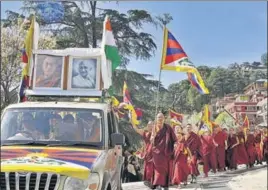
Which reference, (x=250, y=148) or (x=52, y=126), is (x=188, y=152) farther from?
(x=250, y=148)

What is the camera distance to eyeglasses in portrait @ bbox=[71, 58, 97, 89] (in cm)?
861

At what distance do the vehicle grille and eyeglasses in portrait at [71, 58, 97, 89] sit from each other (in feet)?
8.87

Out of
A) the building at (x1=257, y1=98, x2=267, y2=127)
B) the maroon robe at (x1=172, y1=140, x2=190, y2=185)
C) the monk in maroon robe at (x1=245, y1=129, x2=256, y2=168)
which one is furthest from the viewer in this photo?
the building at (x1=257, y1=98, x2=267, y2=127)

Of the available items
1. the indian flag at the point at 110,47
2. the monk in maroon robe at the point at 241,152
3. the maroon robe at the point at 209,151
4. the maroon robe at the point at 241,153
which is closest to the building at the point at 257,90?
the monk in maroon robe at the point at 241,152

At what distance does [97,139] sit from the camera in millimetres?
7211

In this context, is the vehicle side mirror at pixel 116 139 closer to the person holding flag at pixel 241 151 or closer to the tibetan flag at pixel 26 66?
the tibetan flag at pixel 26 66

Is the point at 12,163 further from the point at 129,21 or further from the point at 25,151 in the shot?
the point at 129,21

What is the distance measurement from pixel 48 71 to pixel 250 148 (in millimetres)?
17199

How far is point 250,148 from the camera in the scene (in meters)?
24.5

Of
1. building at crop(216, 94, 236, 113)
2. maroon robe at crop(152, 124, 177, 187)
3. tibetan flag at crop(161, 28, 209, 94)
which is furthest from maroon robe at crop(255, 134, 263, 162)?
building at crop(216, 94, 236, 113)

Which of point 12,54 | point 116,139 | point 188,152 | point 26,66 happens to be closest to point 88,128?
point 116,139

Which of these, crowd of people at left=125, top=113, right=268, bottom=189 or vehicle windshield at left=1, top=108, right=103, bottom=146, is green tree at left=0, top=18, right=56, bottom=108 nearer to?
crowd of people at left=125, top=113, right=268, bottom=189

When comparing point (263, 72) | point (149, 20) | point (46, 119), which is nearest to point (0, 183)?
point (46, 119)

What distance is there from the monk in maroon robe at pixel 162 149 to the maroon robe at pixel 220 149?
1004 centimetres
